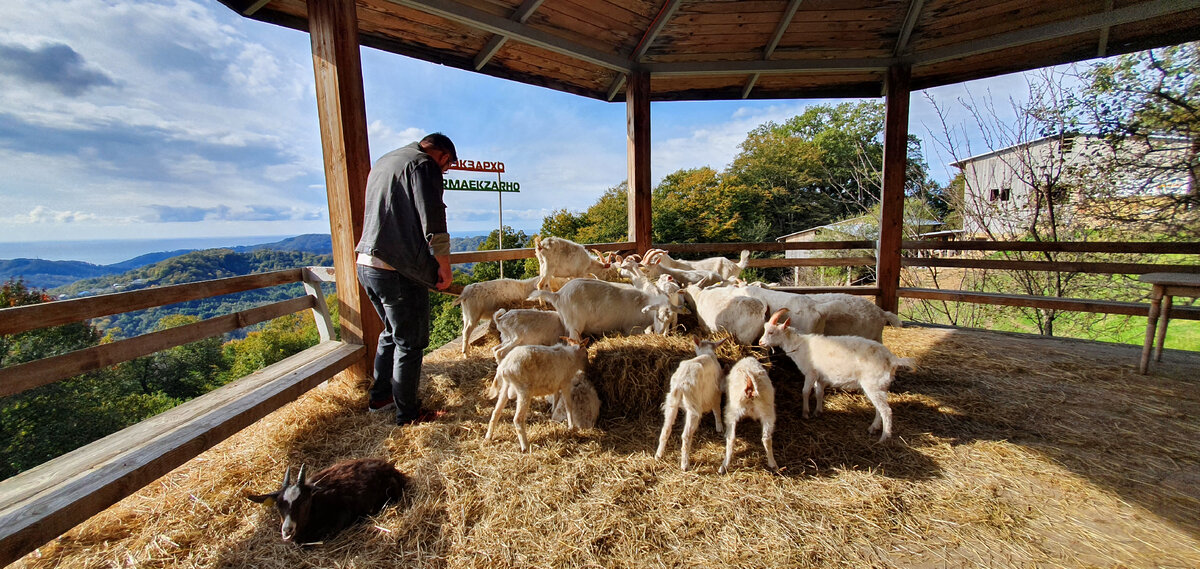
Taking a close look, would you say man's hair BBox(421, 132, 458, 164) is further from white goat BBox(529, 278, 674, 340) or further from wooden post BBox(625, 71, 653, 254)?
wooden post BBox(625, 71, 653, 254)

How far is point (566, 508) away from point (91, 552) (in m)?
2.45

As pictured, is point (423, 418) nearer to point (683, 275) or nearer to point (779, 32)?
point (683, 275)

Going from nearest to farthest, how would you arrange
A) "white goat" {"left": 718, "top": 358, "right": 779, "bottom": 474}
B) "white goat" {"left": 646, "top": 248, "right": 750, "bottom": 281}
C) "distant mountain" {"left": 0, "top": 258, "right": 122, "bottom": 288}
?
"white goat" {"left": 718, "top": 358, "right": 779, "bottom": 474} < "white goat" {"left": 646, "top": 248, "right": 750, "bottom": 281} < "distant mountain" {"left": 0, "top": 258, "right": 122, "bottom": 288}

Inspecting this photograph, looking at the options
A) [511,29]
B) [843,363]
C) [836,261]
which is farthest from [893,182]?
[511,29]

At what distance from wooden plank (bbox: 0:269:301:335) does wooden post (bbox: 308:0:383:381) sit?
701 millimetres

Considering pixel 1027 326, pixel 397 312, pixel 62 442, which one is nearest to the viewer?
pixel 397 312

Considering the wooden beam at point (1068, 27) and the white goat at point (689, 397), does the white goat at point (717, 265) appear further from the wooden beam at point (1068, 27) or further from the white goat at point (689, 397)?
the wooden beam at point (1068, 27)

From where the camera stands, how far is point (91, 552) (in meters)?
2.12

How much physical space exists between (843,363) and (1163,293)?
13.0 feet

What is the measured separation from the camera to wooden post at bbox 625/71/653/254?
6.25 m

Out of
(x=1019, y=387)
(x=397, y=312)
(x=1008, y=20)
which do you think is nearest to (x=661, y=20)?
(x=1008, y=20)

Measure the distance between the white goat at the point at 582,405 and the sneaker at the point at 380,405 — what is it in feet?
4.86

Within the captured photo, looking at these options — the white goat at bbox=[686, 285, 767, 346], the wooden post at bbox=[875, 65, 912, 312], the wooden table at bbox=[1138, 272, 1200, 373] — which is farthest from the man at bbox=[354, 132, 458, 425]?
the wooden table at bbox=[1138, 272, 1200, 373]

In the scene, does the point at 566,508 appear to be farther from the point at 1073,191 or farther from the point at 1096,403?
the point at 1073,191
